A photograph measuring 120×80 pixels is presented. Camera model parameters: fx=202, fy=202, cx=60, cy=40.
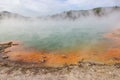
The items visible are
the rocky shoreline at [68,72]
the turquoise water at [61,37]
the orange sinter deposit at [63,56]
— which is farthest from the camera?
the turquoise water at [61,37]

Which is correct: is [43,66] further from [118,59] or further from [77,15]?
[77,15]

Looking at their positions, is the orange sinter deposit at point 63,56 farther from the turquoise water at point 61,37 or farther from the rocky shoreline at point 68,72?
the turquoise water at point 61,37

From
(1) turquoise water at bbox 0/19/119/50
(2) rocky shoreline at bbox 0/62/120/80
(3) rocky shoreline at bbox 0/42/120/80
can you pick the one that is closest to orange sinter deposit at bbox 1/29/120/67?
(3) rocky shoreline at bbox 0/42/120/80

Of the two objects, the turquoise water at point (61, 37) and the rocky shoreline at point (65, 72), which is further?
the turquoise water at point (61, 37)

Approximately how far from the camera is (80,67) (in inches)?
579

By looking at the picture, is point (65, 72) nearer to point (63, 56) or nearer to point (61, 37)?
point (63, 56)

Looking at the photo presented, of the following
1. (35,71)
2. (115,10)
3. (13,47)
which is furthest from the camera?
(115,10)

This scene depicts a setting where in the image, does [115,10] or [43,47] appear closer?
[43,47]

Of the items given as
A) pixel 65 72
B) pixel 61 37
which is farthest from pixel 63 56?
pixel 61 37

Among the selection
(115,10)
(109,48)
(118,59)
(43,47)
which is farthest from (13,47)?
(115,10)

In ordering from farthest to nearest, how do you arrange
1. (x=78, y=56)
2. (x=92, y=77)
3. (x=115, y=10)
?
(x=115, y=10), (x=78, y=56), (x=92, y=77)

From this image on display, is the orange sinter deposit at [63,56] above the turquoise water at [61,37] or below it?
below

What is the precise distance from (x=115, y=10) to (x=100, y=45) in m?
65.0

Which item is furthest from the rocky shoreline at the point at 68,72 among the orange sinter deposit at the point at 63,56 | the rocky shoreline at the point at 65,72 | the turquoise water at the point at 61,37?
the turquoise water at the point at 61,37
